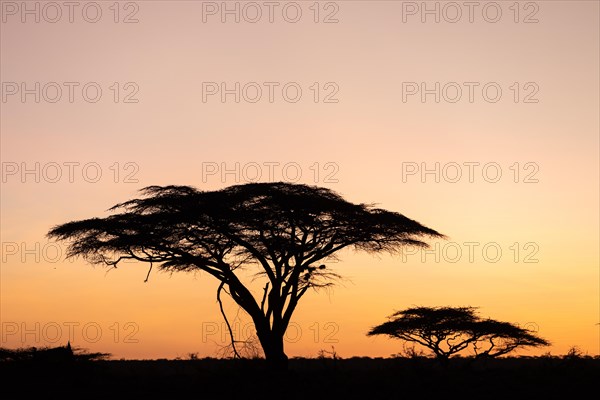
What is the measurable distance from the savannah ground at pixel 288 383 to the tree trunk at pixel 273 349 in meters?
0.51

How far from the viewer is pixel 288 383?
34.0 meters

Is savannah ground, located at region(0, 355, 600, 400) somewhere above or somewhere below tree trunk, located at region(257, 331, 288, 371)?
below

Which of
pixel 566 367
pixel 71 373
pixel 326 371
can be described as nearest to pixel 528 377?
pixel 566 367

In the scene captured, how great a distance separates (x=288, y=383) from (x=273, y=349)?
3.71 m

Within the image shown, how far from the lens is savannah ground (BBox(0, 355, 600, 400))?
108 feet

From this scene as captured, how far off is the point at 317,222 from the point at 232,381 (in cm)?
739

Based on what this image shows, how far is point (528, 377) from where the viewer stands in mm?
35438

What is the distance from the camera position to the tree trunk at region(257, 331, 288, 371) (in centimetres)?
3741

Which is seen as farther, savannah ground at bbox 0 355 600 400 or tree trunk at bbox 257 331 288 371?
tree trunk at bbox 257 331 288 371

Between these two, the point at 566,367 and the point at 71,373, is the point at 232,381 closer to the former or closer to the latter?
the point at 71,373

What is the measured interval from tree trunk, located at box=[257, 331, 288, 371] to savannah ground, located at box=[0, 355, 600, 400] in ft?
1.67

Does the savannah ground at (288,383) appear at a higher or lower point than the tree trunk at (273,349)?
lower

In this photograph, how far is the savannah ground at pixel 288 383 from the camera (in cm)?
3300

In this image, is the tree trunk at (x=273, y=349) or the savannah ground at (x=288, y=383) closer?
the savannah ground at (x=288, y=383)
